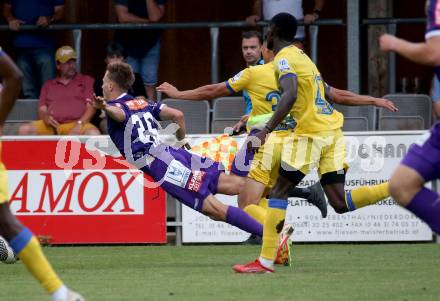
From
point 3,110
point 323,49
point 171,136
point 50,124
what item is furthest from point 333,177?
point 323,49

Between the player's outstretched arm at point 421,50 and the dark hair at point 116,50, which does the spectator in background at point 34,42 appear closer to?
the dark hair at point 116,50

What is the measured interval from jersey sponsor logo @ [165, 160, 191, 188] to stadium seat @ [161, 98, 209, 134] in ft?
12.1

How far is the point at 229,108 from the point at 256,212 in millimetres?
3558

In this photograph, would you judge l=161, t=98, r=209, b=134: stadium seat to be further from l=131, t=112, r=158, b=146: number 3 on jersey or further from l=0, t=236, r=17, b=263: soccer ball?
l=0, t=236, r=17, b=263: soccer ball

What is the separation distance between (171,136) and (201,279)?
3808 mm

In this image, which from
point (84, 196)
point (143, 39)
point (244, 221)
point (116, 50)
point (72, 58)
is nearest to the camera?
point (244, 221)

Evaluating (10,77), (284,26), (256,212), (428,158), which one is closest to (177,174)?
(256,212)

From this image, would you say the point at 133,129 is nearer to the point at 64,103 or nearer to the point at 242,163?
the point at 242,163

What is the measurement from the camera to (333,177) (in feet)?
33.9

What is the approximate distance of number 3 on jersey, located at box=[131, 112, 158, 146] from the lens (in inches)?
422

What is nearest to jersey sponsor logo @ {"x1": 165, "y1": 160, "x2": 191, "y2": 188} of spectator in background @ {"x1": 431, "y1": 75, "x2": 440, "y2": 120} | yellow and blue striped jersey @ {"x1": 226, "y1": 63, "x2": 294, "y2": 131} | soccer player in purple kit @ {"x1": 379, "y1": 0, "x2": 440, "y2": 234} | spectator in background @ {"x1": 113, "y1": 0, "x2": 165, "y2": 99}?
yellow and blue striped jersey @ {"x1": 226, "y1": 63, "x2": 294, "y2": 131}

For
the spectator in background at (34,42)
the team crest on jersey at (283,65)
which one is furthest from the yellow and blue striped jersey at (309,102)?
the spectator in background at (34,42)

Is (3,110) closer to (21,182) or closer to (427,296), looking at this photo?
(427,296)

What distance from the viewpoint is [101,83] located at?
47.9 feet
